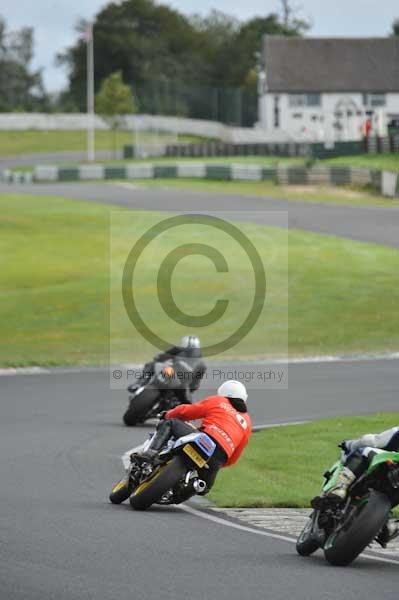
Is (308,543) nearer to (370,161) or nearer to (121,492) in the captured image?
(121,492)

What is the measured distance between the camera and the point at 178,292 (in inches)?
1341

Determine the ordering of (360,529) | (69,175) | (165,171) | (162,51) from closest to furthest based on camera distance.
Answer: (360,529), (165,171), (69,175), (162,51)

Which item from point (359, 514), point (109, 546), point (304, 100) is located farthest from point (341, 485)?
point (304, 100)

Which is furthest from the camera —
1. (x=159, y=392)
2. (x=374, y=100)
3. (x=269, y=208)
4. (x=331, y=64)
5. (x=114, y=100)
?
(x=331, y=64)

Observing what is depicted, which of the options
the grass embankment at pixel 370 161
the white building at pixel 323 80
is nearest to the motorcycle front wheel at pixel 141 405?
the grass embankment at pixel 370 161

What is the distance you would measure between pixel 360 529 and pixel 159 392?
9.63 metres

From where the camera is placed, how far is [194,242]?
133 feet

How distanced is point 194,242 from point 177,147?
4083cm

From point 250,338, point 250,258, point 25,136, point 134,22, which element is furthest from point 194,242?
point 134,22

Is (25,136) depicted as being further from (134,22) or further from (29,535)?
(29,535)

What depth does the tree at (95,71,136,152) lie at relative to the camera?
311 ft

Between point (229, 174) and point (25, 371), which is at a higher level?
point (229, 174)

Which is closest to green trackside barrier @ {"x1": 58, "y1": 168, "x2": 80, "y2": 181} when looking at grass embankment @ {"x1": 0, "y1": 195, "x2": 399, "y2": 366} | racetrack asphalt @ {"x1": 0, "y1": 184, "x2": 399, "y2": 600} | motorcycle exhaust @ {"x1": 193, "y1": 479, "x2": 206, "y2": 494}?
grass embankment @ {"x1": 0, "y1": 195, "x2": 399, "y2": 366}

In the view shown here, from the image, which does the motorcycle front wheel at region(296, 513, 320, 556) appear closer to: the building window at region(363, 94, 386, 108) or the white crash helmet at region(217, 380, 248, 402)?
the white crash helmet at region(217, 380, 248, 402)
